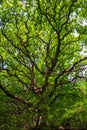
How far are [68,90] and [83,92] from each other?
3.72ft

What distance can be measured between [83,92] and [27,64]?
4532mm

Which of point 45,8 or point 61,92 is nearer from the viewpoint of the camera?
point 45,8

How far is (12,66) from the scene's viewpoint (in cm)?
2028

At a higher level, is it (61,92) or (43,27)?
(43,27)

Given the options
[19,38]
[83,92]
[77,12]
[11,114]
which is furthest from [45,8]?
Result: [11,114]

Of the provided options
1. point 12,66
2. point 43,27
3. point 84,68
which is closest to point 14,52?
point 12,66

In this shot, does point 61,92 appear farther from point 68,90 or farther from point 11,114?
point 11,114

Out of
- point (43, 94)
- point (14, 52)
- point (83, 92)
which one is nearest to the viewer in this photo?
point (43, 94)

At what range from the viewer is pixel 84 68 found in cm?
2038

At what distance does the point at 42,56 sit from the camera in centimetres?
2059

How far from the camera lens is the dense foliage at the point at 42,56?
1634 centimetres

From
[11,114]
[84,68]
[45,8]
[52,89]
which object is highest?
[45,8]

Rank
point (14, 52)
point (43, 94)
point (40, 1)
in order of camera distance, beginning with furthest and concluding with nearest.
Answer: point (14, 52)
point (43, 94)
point (40, 1)

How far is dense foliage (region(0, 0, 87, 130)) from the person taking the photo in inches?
643
